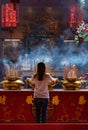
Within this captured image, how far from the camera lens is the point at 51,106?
253 inches

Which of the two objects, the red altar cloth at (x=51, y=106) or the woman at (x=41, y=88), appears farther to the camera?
the red altar cloth at (x=51, y=106)

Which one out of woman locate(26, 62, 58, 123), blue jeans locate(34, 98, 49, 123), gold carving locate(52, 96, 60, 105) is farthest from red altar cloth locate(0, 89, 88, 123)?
woman locate(26, 62, 58, 123)

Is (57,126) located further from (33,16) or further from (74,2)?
Answer: (33,16)

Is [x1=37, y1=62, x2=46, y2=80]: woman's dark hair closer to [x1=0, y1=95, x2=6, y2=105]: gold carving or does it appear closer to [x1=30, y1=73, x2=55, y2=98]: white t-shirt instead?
[x1=30, y1=73, x2=55, y2=98]: white t-shirt

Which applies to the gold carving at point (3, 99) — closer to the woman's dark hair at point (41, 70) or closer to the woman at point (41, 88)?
the woman at point (41, 88)

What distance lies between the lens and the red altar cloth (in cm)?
640

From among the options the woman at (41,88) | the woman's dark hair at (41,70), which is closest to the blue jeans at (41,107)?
the woman at (41,88)

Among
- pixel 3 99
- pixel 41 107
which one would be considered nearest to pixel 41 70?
pixel 41 107

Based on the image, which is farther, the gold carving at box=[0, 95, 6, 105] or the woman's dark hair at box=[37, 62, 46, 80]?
the gold carving at box=[0, 95, 6, 105]

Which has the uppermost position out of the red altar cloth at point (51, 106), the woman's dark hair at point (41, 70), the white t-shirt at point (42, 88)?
the woman's dark hair at point (41, 70)

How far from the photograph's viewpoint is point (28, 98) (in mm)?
6410

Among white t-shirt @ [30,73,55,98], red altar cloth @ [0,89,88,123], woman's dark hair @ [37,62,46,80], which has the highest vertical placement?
woman's dark hair @ [37,62,46,80]

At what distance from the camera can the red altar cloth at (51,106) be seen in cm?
640

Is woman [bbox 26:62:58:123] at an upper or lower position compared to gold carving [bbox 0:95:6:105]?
upper
